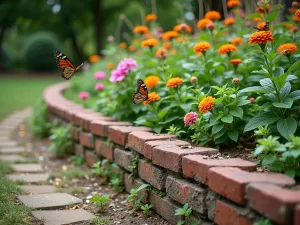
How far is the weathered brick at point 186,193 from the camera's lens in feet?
6.77

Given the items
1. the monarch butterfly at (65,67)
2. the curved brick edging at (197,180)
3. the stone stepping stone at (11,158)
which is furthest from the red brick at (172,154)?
the stone stepping stone at (11,158)

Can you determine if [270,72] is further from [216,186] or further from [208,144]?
[216,186]

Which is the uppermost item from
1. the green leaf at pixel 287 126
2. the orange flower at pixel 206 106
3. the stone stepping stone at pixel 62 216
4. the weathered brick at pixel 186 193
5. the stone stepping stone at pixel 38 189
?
the orange flower at pixel 206 106

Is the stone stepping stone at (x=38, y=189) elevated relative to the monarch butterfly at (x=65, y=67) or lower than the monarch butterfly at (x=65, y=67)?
lower

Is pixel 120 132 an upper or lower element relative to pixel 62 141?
upper

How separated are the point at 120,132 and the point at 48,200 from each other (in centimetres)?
75

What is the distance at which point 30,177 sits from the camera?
342 centimetres

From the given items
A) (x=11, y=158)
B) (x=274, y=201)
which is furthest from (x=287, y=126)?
(x=11, y=158)

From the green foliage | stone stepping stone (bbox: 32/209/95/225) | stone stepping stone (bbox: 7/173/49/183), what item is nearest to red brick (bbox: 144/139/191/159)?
stone stepping stone (bbox: 32/209/95/225)

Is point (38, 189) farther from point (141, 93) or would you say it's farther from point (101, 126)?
point (141, 93)

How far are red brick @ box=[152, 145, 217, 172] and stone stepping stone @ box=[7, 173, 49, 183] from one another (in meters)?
1.38

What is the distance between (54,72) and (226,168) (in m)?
19.2

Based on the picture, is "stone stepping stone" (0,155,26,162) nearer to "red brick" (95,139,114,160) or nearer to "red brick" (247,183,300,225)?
"red brick" (95,139,114,160)

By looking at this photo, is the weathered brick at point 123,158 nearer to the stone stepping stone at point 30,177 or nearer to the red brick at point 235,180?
the stone stepping stone at point 30,177
